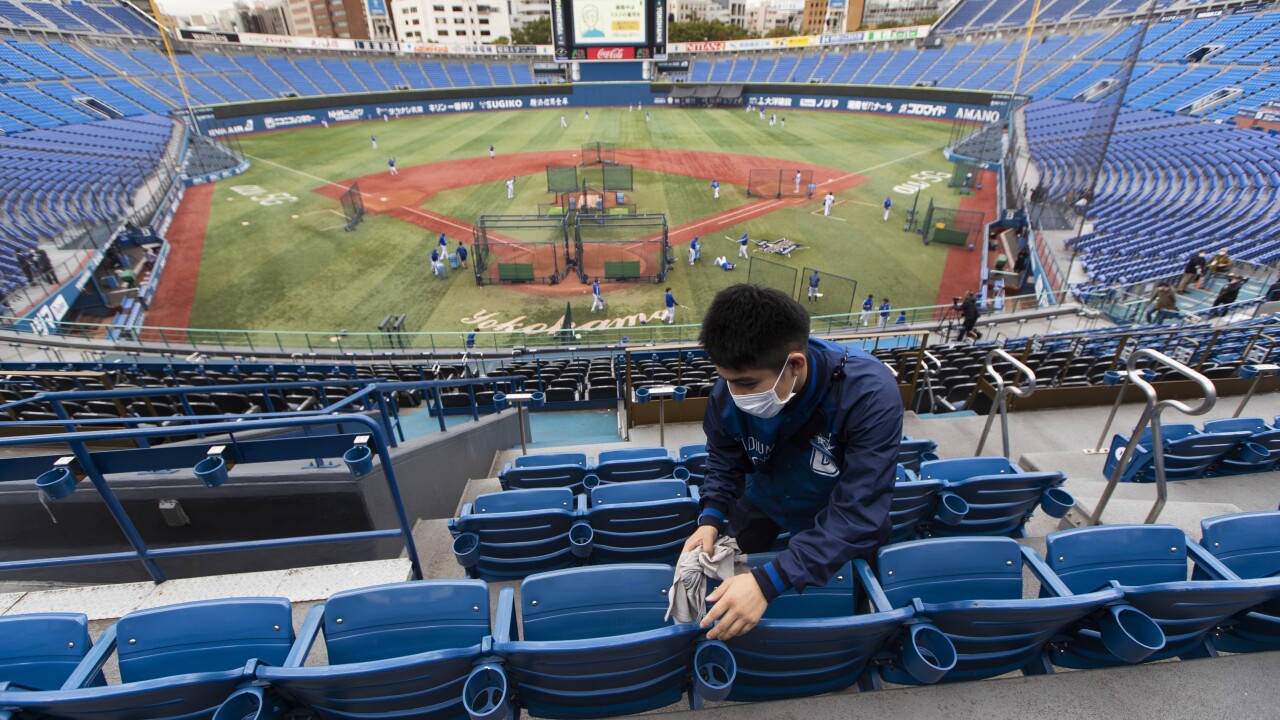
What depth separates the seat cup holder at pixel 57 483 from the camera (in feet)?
11.2

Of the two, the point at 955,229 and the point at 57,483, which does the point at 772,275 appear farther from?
the point at 57,483

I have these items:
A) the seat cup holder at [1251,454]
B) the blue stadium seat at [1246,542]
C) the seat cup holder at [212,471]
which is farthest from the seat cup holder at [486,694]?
the seat cup holder at [1251,454]

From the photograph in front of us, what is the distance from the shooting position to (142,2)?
58.3 meters

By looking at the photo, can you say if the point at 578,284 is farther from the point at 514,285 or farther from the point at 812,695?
the point at 812,695

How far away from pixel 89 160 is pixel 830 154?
42211 millimetres

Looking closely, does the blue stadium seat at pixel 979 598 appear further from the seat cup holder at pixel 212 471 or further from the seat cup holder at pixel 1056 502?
the seat cup holder at pixel 212 471

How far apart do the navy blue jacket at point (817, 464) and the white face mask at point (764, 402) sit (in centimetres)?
7

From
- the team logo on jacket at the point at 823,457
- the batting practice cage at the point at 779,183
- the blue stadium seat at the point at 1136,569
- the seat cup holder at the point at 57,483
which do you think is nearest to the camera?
the team logo on jacket at the point at 823,457

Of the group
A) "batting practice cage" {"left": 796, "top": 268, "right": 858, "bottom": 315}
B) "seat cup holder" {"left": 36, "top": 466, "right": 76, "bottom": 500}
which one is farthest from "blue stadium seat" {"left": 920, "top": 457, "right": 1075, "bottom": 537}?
"batting practice cage" {"left": 796, "top": 268, "right": 858, "bottom": 315}

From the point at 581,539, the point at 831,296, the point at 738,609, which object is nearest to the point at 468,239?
the point at 831,296

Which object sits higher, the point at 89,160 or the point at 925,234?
the point at 89,160

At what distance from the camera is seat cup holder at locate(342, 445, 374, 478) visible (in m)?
3.74

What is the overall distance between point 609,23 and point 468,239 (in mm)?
33140

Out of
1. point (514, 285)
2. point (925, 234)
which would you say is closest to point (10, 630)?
point (514, 285)
